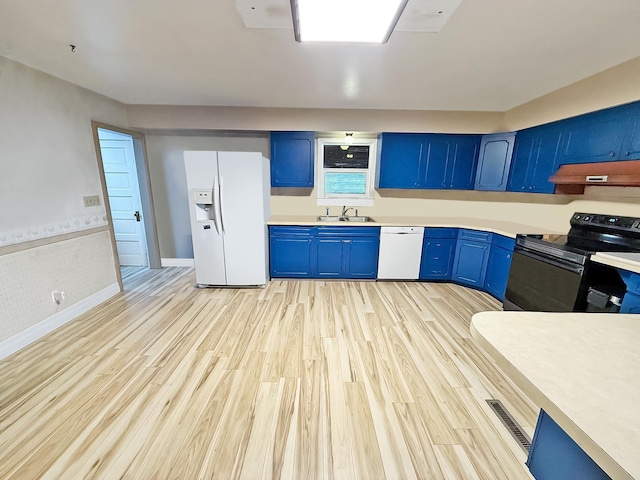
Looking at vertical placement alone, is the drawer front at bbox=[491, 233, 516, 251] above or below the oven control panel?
below

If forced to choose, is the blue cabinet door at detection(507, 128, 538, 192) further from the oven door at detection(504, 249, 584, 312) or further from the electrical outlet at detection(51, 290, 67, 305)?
the electrical outlet at detection(51, 290, 67, 305)

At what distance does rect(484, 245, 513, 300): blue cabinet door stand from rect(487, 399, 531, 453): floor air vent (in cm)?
166

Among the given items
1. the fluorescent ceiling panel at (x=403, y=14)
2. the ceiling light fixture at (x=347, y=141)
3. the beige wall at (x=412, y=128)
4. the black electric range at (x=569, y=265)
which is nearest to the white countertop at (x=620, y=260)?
the black electric range at (x=569, y=265)

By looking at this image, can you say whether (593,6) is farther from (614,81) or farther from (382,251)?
(382,251)

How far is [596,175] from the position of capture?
2.23 m

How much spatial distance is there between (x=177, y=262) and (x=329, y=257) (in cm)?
265

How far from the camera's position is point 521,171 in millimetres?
3105

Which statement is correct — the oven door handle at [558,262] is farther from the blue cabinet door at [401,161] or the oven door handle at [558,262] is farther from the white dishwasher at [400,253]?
the blue cabinet door at [401,161]

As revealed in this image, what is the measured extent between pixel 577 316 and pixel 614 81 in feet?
8.51

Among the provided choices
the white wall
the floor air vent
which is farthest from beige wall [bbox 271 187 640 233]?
the floor air vent

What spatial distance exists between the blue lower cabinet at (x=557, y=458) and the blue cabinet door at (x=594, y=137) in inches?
103

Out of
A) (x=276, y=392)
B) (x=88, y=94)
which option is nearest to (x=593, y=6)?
(x=276, y=392)

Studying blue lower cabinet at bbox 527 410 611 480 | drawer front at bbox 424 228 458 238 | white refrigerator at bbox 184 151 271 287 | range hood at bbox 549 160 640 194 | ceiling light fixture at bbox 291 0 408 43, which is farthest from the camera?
drawer front at bbox 424 228 458 238

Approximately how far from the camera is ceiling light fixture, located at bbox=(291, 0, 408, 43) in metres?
1.28
